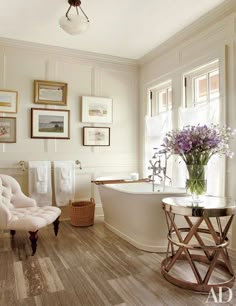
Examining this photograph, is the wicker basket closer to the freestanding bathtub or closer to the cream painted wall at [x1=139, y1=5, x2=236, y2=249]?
the freestanding bathtub

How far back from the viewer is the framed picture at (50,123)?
160 inches

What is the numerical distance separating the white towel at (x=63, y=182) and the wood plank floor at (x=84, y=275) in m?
0.84

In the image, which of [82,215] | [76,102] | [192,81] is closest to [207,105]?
[192,81]

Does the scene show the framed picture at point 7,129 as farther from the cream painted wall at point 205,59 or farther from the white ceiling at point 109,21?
the cream painted wall at point 205,59

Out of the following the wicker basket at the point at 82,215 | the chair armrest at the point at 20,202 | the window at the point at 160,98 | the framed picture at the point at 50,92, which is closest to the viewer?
the chair armrest at the point at 20,202

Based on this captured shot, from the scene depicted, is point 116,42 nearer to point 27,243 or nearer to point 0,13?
point 0,13

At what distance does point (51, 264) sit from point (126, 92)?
3231mm

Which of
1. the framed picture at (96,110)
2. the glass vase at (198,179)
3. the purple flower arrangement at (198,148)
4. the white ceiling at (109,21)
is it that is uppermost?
the white ceiling at (109,21)

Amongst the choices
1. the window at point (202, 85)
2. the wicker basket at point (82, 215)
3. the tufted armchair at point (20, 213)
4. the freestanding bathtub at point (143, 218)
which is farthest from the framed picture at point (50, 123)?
the window at point (202, 85)

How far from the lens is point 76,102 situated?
436cm

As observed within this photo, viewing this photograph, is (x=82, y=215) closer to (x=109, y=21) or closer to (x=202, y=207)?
(x=202, y=207)

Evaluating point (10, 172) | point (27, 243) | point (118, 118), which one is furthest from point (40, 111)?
point (27, 243)

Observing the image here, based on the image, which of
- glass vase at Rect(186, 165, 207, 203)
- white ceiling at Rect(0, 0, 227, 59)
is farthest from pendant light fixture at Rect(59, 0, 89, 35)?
glass vase at Rect(186, 165, 207, 203)

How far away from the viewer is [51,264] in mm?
2535
